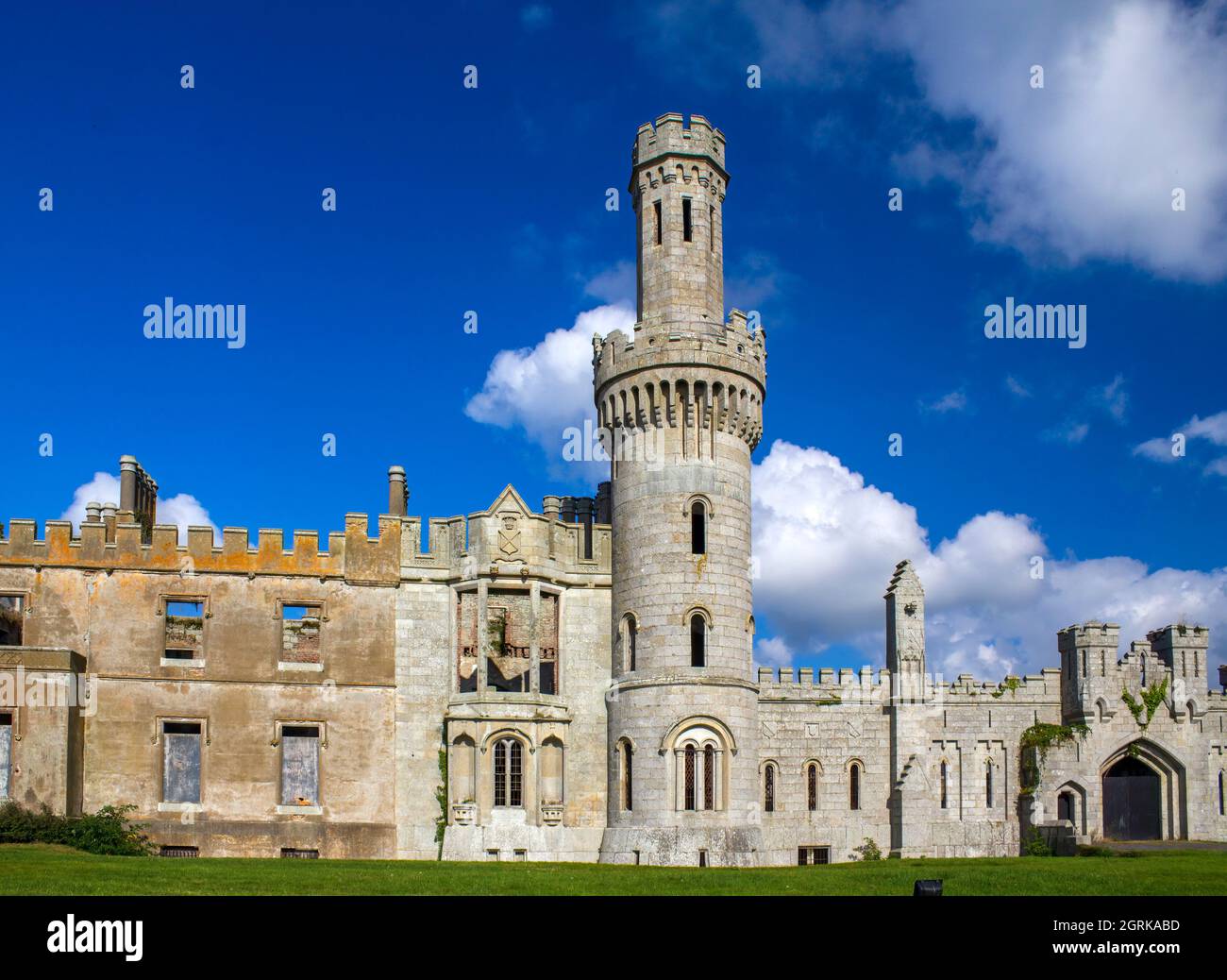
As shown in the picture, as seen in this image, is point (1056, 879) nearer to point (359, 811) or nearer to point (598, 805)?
point (598, 805)

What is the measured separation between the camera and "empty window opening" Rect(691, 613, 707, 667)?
37281mm

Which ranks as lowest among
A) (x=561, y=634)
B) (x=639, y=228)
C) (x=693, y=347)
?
(x=561, y=634)

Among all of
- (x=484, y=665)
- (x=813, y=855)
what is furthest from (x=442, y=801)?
(x=813, y=855)

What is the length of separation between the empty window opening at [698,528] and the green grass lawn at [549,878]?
31.2 feet

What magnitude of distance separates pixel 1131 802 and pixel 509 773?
21224mm

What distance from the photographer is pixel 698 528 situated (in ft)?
125

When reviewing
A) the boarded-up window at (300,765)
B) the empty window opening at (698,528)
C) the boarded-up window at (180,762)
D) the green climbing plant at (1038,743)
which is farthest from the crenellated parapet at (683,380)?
the boarded-up window at (180,762)

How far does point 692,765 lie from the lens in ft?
120

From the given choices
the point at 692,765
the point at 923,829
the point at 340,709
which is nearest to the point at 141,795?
the point at 340,709

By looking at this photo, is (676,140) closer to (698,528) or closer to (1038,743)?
(698,528)

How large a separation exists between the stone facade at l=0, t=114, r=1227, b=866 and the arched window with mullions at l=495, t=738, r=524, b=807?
73mm

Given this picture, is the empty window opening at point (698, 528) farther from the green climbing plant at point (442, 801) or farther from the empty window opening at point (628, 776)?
the green climbing plant at point (442, 801)

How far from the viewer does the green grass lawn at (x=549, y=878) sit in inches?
877
